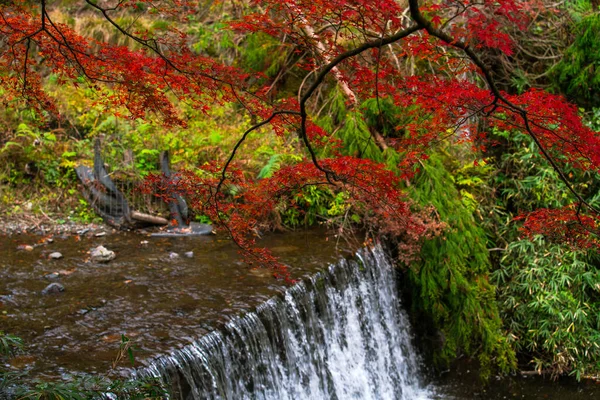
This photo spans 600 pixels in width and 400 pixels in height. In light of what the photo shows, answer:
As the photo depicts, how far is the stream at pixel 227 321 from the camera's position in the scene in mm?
3770

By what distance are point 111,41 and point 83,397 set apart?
331 inches

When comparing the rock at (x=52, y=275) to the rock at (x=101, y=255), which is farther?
the rock at (x=101, y=255)

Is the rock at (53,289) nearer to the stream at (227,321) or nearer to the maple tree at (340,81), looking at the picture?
the stream at (227,321)

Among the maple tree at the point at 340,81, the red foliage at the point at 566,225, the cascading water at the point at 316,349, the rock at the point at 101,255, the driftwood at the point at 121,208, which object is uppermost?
the maple tree at the point at 340,81

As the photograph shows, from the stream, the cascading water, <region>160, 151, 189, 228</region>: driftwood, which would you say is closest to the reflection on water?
the stream

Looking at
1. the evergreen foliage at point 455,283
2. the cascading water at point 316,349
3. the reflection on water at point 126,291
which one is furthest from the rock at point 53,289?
the evergreen foliage at point 455,283

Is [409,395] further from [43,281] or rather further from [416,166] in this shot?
[43,281]

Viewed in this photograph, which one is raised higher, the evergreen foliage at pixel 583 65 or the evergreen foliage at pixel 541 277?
the evergreen foliage at pixel 583 65

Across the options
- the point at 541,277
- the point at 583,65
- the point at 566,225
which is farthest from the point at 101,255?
the point at 583,65

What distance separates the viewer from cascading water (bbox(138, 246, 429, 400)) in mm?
3811

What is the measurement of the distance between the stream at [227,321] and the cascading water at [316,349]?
0.04ft

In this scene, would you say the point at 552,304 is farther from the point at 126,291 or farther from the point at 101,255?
the point at 101,255

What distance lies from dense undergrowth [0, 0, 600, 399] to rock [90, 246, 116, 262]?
713 mm

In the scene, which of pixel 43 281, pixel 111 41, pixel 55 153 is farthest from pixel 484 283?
pixel 111 41
